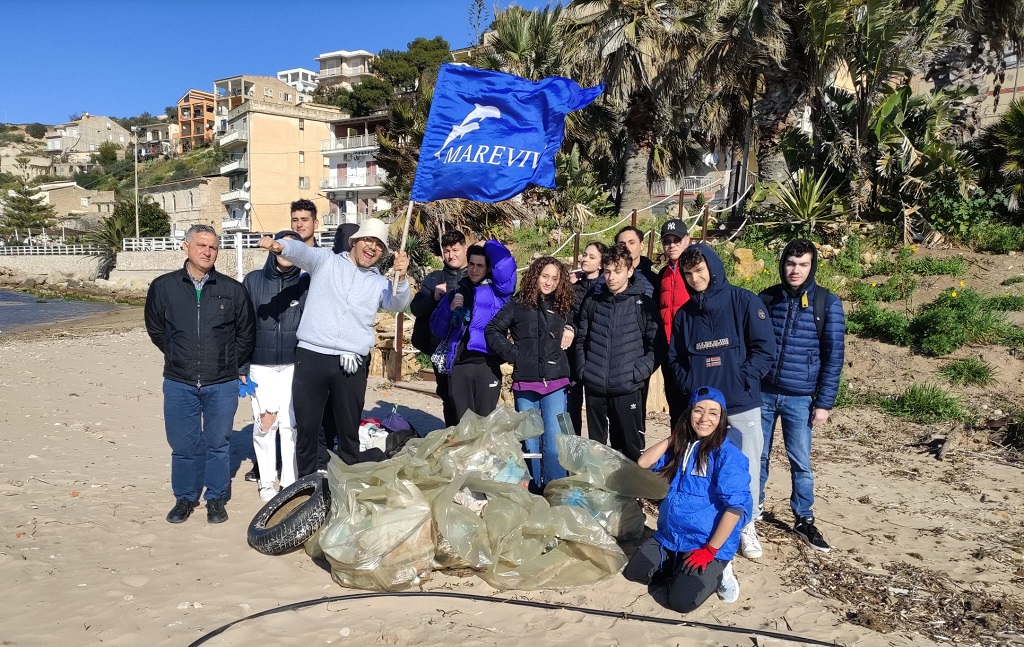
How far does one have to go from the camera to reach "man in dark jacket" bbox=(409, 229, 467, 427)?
4.90 metres

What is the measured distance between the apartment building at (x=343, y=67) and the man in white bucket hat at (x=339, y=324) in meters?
79.0

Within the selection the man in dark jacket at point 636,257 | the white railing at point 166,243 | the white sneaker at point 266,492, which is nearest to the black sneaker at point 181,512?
the white sneaker at point 266,492

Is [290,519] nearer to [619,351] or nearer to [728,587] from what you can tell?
[619,351]

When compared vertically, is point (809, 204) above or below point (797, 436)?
above

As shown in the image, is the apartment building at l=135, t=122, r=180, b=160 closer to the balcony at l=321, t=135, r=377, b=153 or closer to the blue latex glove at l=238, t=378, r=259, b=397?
the balcony at l=321, t=135, r=377, b=153

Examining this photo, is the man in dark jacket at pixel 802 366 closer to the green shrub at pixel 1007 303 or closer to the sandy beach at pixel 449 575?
the sandy beach at pixel 449 575

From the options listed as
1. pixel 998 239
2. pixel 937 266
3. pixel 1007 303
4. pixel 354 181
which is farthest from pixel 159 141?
pixel 1007 303

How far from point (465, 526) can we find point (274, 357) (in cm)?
191

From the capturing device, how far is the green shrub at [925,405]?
675 centimetres

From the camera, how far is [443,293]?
193 inches

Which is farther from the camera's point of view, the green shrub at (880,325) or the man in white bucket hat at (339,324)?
the green shrub at (880,325)

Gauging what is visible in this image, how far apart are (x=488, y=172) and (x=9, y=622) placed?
12.1 feet

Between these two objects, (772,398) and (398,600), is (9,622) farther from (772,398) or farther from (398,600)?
(772,398)

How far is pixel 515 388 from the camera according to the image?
4699 mm
